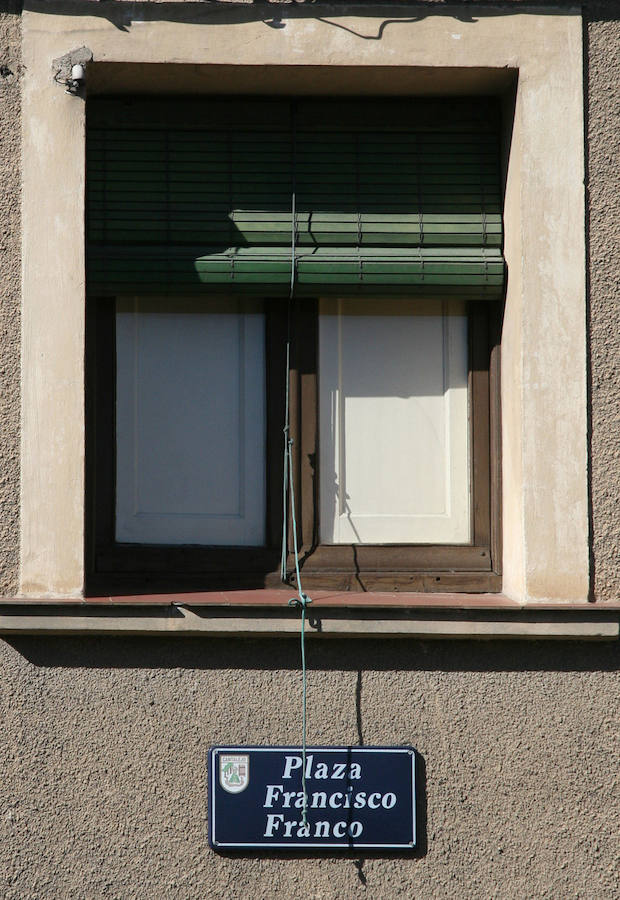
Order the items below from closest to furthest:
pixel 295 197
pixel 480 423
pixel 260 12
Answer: pixel 260 12, pixel 295 197, pixel 480 423

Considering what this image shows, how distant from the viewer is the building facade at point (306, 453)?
344cm

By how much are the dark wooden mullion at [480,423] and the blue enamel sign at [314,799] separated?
972mm

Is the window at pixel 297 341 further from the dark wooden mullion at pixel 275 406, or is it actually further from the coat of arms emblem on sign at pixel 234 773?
the coat of arms emblem on sign at pixel 234 773

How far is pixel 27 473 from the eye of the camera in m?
3.49

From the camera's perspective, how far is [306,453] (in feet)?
12.6

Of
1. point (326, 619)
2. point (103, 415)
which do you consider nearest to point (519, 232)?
point (326, 619)

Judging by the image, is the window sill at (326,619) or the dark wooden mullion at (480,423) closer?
the window sill at (326,619)

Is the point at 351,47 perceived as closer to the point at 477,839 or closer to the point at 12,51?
the point at 12,51

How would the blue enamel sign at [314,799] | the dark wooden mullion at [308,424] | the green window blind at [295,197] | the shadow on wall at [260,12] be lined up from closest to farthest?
1. the blue enamel sign at [314,799]
2. the shadow on wall at [260,12]
3. the green window blind at [295,197]
4. the dark wooden mullion at [308,424]

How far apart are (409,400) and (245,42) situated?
1.53 m

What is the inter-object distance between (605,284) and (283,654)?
1.86 meters

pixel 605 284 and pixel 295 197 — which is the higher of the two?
pixel 295 197

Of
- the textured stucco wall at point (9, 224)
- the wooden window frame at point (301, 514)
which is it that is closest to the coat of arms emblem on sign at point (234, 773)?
the wooden window frame at point (301, 514)

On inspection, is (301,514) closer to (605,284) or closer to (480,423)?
(480,423)
